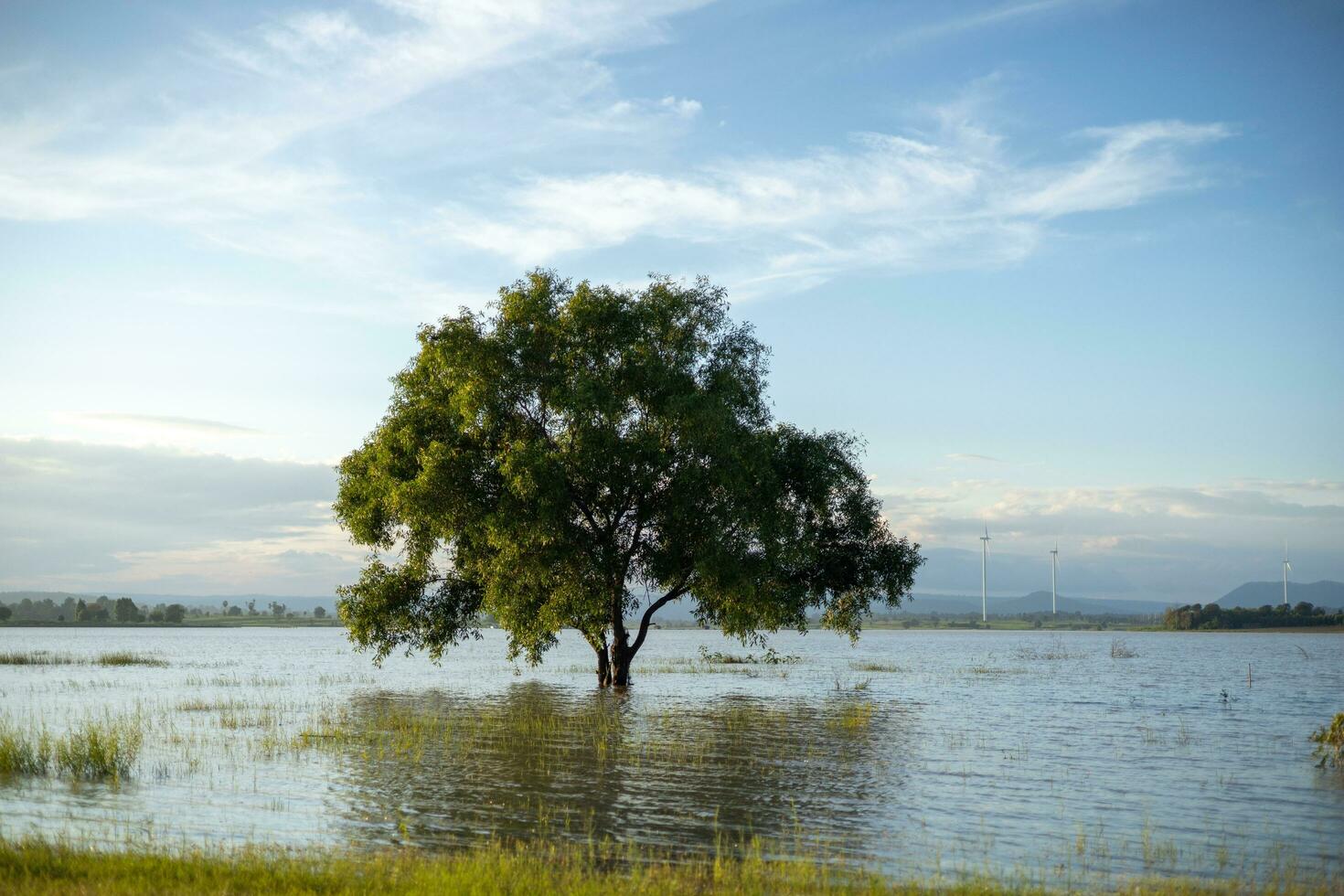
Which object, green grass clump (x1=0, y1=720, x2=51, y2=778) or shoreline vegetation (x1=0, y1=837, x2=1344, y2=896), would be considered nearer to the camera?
shoreline vegetation (x1=0, y1=837, x2=1344, y2=896)

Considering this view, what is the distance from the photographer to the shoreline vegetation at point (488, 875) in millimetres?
13484

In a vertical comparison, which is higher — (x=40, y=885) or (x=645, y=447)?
(x=645, y=447)

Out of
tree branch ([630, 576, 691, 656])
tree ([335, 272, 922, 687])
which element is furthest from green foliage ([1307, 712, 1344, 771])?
tree branch ([630, 576, 691, 656])

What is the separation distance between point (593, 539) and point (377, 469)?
10.0 m

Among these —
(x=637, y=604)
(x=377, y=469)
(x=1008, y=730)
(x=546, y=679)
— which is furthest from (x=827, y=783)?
(x=546, y=679)

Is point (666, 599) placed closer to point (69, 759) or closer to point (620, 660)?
point (620, 660)

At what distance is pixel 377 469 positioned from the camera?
45250mm

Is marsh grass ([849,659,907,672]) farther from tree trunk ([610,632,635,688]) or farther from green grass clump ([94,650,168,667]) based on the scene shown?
green grass clump ([94,650,168,667])

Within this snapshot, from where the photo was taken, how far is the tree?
42.4m

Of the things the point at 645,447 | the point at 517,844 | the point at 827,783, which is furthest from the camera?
the point at 645,447

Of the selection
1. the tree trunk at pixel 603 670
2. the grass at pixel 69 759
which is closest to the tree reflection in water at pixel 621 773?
the grass at pixel 69 759

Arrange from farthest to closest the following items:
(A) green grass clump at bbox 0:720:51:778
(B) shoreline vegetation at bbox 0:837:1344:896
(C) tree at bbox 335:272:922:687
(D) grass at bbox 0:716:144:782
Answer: (C) tree at bbox 335:272:922:687
(A) green grass clump at bbox 0:720:51:778
(D) grass at bbox 0:716:144:782
(B) shoreline vegetation at bbox 0:837:1344:896

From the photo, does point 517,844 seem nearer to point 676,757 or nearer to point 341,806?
point 341,806

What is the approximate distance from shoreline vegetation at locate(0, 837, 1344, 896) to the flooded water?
115 centimetres
